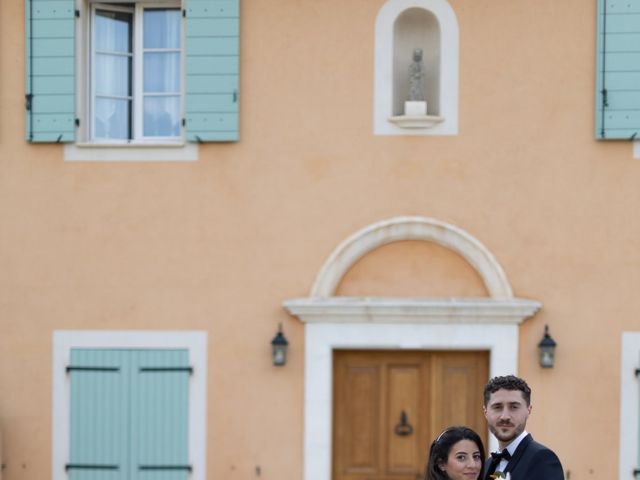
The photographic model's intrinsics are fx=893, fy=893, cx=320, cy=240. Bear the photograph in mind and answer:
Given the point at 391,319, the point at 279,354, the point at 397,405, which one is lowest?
the point at 397,405

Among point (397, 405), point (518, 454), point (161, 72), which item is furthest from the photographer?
point (161, 72)

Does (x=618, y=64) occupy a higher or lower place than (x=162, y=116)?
higher

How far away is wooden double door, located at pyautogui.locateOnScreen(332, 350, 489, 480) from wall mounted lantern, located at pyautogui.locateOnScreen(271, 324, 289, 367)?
49 cm

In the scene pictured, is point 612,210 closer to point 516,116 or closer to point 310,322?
point 516,116

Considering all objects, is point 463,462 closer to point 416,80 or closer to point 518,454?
point 518,454

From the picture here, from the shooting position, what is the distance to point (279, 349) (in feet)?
24.7

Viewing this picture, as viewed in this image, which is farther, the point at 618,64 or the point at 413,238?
the point at 413,238

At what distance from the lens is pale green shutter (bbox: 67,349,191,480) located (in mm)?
7637

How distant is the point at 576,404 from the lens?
749 centimetres

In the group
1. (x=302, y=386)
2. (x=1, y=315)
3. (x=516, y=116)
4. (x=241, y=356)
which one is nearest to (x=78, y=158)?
(x=1, y=315)

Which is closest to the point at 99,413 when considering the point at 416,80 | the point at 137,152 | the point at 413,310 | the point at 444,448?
the point at 137,152

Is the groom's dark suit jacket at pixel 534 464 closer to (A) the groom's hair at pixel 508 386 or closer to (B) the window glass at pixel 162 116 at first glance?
(A) the groom's hair at pixel 508 386

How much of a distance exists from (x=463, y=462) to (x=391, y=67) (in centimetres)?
426

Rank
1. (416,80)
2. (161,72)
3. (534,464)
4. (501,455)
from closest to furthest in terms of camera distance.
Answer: (534,464) < (501,455) < (416,80) < (161,72)
